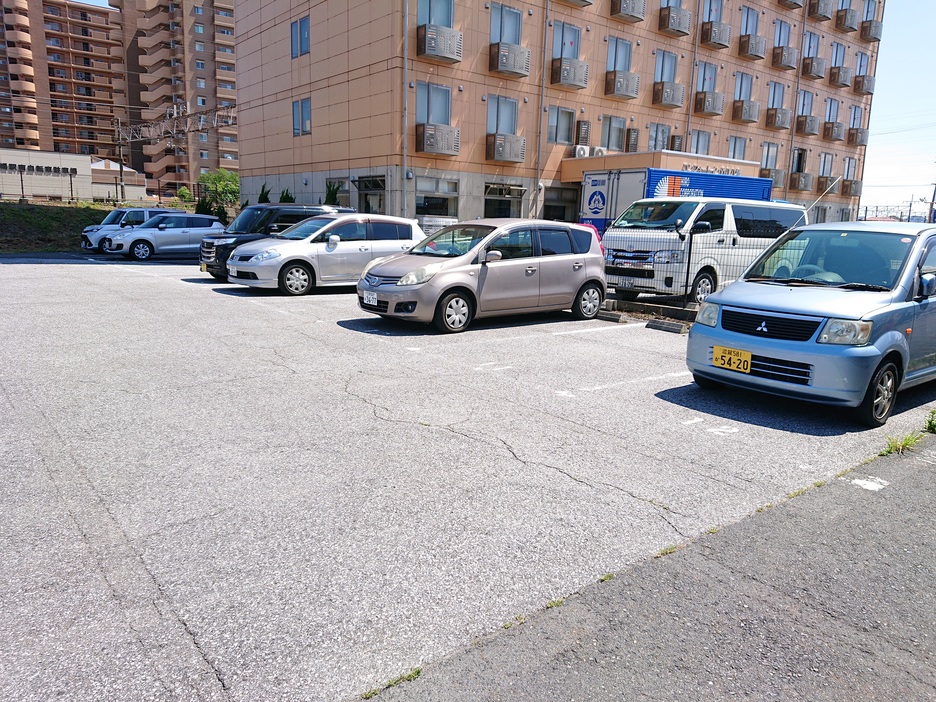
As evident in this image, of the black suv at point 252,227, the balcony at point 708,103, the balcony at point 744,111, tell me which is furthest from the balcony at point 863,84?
the black suv at point 252,227

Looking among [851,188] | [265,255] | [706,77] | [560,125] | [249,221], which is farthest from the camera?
[851,188]

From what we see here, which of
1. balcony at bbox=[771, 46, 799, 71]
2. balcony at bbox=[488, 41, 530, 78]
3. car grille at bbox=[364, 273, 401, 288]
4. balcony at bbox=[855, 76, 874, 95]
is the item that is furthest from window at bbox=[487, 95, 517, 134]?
balcony at bbox=[855, 76, 874, 95]

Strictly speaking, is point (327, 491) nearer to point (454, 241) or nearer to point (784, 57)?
point (454, 241)

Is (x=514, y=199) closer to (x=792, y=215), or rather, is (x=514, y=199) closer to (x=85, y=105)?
(x=792, y=215)

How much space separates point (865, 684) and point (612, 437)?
9.74ft

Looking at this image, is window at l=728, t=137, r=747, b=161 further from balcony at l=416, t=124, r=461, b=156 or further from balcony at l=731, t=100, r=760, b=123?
balcony at l=416, t=124, r=461, b=156

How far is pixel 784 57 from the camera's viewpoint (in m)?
36.6

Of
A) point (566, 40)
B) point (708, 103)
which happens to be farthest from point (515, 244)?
point (708, 103)

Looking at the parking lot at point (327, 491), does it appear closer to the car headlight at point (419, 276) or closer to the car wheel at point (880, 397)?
the car wheel at point (880, 397)

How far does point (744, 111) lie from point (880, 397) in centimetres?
3335

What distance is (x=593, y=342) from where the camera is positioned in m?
9.73

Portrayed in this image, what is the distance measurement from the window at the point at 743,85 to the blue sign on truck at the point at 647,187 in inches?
669

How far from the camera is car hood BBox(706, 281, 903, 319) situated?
19.6ft

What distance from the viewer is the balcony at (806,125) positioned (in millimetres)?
38938
